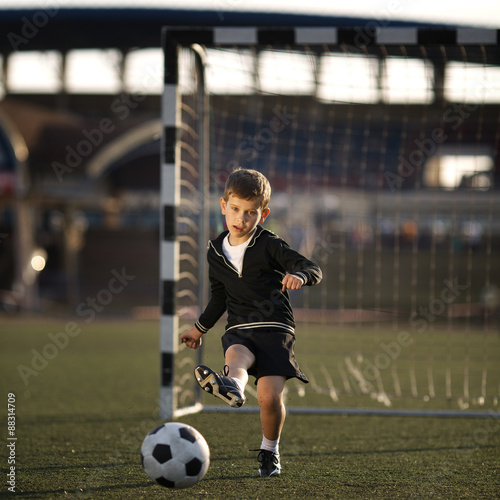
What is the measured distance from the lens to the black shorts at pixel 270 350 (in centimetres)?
295

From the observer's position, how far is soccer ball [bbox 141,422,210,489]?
264 centimetres

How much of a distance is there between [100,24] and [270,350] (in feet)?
101

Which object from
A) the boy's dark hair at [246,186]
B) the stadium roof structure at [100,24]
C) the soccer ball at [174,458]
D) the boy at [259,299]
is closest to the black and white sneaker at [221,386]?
the boy at [259,299]

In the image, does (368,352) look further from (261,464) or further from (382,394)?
(261,464)

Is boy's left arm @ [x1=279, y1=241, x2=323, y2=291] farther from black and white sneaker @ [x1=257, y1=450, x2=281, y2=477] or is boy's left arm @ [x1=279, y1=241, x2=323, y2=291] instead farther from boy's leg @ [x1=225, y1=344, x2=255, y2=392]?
black and white sneaker @ [x1=257, y1=450, x2=281, y2=477]

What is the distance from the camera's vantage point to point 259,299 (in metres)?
3.04

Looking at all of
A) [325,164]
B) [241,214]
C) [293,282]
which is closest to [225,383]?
[293,282]

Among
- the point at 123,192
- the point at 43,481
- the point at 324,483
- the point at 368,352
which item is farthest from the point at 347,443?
the point at 123,192

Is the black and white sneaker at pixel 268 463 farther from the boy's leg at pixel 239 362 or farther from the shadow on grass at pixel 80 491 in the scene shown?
the shadow on grass at pixel 80 491

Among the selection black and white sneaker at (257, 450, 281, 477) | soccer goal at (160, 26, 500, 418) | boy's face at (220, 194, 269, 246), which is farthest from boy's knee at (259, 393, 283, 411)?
boy's face at (220, 194, 269, 246)

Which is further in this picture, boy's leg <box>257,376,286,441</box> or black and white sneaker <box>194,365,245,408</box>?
boy's leg <box>257,376,286,441</box>

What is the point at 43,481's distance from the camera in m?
2.96

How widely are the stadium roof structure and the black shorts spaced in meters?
26.7

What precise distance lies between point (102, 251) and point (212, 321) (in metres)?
18.9
